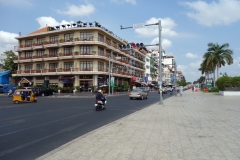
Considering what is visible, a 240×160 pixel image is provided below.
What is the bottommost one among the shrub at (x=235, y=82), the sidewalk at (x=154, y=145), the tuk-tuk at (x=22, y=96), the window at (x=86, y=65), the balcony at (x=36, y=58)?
the sidewalk at (x=154, y=145)

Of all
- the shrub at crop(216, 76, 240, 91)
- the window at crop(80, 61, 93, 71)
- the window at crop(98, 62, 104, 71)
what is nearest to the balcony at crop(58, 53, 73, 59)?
the window at crop(80, 61, 93, 71)

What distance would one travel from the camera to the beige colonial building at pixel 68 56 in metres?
49.4

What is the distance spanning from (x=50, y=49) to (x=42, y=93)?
18.0 m

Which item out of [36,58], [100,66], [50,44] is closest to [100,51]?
[100,66]

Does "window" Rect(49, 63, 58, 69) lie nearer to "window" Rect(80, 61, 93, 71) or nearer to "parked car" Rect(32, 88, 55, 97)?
"window" Rect(80, 61, 93, 71)

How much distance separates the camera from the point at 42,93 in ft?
131

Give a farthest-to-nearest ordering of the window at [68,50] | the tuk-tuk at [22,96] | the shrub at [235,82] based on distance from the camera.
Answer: the window at [68,50], the shrub at [235,82], the tuk-tuk at [22,96]

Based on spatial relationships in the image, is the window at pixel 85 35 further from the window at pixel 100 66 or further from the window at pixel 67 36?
the window at pixel 100 66

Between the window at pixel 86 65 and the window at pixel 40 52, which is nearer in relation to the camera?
the window at pixel 86 65

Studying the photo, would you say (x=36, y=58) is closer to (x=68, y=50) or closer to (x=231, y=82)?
(x=68, y=50)

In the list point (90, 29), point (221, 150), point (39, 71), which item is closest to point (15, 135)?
point (221, 150)

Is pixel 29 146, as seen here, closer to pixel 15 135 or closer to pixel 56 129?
pixel 15 135

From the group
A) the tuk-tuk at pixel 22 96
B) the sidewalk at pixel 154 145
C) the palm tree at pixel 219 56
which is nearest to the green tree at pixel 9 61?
the tuk-tuk at pixel 22 96

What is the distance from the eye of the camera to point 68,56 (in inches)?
1962
